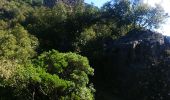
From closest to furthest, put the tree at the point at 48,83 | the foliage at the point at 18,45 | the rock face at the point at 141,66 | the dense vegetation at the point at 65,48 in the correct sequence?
the tree at the point at 48,83 < the dense vegetation at the point at 65,48 < the rock face at the point at 141,66 < the foliage at the point at 18,45

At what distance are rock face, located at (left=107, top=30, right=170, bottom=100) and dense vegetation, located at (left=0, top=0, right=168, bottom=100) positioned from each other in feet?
5.08

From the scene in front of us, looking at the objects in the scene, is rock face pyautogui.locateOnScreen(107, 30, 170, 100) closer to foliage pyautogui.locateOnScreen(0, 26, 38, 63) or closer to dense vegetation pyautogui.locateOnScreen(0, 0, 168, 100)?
dense vegetation pyautogui.locateOnScreen(0, 0, 168, 100)

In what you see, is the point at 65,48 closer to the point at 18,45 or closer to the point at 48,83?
the point at 18,45

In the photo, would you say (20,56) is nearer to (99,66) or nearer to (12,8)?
(99,66)

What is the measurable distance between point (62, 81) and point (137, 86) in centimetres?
1441

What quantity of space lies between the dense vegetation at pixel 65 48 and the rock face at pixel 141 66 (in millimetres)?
1549

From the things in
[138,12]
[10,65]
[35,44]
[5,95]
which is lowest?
[5,95]

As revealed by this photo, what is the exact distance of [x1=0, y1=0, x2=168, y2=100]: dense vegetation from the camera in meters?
31.8

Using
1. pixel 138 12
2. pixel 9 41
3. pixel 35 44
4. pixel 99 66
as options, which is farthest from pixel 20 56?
pixel 138 12

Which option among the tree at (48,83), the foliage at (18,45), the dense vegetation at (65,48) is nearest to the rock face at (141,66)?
the dense vegetation at (65,48)

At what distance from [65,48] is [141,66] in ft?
44.1

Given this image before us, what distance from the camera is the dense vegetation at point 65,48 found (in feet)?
104

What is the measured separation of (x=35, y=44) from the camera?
2041 inches

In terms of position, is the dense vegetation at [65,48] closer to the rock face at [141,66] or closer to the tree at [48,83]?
the tree at [48,83]
